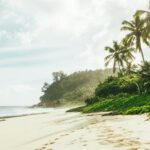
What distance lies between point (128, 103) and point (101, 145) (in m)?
27.7

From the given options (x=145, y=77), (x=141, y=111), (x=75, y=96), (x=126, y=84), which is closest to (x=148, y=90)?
(x=145, y=77)

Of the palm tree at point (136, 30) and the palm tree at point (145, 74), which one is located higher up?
the palm tree at point (136, 30)

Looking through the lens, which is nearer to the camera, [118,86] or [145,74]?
[145,74]

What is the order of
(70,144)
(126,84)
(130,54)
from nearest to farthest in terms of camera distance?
(70,144)
(126,84)
(130,54)

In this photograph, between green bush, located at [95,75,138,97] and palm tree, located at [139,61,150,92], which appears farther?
green bush, located at [95,75,138,97]

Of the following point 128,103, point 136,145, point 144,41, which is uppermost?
point 144,41

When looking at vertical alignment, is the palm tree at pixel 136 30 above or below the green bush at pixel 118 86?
above

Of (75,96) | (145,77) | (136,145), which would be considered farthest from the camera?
(75,96)

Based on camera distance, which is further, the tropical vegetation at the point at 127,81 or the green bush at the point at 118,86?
the green bush at the point at 118,86

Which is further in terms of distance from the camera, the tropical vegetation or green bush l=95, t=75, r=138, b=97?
green bush l=95, t=75, r=138, b=97

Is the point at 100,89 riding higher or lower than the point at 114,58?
lower

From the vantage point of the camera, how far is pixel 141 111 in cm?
2608

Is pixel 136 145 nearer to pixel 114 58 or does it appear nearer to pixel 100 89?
pixel 100 89

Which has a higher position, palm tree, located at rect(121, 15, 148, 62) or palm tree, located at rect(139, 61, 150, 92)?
palm tree, located at rect(121, 15, 148, 62)
